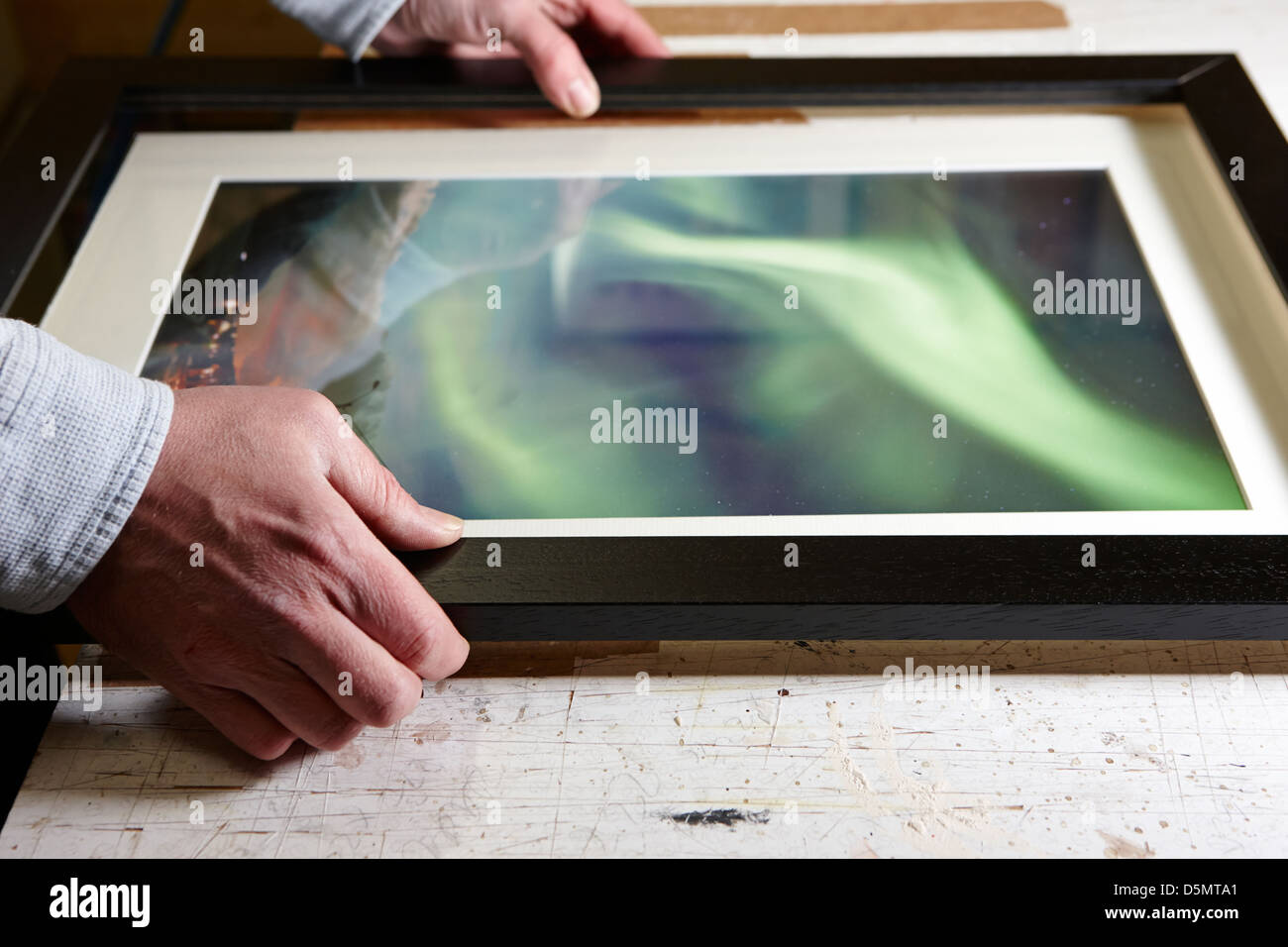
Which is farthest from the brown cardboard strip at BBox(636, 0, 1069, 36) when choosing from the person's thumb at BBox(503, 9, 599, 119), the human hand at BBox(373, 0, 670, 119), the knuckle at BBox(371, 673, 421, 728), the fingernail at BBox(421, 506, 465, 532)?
the knuckle at BBox(371, 673, 421, 728)

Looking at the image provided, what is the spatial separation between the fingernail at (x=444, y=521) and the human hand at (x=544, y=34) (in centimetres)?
59

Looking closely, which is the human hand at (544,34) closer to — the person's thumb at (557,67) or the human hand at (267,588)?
the person's thumb at (557,67)

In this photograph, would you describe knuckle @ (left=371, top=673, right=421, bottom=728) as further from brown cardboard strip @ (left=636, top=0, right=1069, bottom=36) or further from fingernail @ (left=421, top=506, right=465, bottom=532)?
brown cardboard strip @ (left=636, top=0, right=1069, bottom=36)

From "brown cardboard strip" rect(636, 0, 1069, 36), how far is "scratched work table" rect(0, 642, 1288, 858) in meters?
0.96

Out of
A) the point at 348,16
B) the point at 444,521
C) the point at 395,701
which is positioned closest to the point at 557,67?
the point at 348,16

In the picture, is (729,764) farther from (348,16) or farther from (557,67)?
(348,16)

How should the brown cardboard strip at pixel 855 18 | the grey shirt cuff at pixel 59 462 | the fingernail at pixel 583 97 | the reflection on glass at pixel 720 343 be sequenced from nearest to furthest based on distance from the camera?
the grey shirt cuff at pixel 59 462 < the reflection on glass at pixel 720 343 < the fingernail at pixel 583 97 < the brown cardboard strip at pixel 855 18

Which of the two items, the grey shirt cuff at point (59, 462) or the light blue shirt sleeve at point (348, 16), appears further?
the light blue shirt sleeve at point (348, 16)

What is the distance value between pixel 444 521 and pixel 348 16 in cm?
76

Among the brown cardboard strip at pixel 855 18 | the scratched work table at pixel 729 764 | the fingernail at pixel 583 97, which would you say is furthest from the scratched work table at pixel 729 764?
the brown cardboard strip at pixel 855 18

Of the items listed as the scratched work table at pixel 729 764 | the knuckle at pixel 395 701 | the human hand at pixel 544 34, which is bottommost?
the scratched work table at pixel 729 764

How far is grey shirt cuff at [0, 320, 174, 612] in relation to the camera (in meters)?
0.65

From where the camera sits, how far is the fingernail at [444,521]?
2.39ft

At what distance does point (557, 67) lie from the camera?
1.12 m
